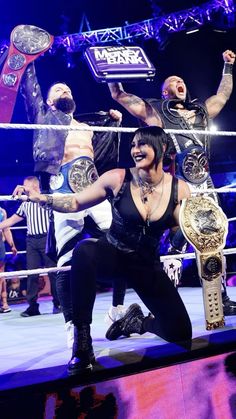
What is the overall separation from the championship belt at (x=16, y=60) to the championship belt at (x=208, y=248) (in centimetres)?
116

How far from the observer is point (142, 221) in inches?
74.1

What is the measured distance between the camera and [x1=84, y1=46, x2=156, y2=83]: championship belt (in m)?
2.28

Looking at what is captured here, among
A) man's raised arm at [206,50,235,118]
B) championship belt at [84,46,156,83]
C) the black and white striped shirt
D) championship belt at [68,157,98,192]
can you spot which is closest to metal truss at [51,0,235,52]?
the black and white striped shirt

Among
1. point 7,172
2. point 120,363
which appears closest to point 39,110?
point 120,363


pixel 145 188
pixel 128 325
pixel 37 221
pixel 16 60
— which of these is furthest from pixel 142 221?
pixel 37 221

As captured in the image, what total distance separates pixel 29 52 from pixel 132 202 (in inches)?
43.7

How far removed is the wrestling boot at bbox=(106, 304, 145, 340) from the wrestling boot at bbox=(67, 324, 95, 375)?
1.55 ft

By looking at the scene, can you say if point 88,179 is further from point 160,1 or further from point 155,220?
point 160,1

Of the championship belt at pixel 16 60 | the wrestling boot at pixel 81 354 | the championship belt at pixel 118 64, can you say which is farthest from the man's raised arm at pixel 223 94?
the wrestling boot at pixel 81 354

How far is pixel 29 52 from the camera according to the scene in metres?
2.46

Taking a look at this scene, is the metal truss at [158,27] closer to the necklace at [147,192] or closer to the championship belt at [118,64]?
the championship belt at [118,64]

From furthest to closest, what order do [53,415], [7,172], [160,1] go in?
[7,172] < [160,1] < [53,415]

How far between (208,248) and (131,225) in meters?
0.32

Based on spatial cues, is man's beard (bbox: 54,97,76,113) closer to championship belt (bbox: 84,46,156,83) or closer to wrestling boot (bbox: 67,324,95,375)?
championship belt (bbox: 84,46,156,83)
